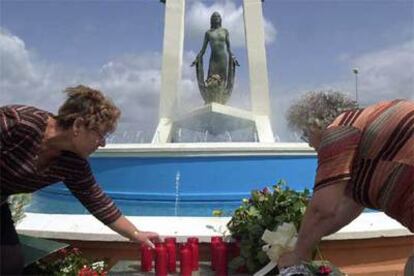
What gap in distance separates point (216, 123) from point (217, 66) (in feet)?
5.85

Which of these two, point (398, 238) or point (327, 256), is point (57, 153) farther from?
point (398, 238)

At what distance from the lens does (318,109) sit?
1.70m

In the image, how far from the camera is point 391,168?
146cm

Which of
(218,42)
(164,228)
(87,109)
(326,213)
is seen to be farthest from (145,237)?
(218,42)

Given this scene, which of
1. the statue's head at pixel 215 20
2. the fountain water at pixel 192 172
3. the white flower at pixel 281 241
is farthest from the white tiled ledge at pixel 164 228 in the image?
the statue's head at pixel 215 20

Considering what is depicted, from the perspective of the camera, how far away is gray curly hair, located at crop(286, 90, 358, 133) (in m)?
1.67

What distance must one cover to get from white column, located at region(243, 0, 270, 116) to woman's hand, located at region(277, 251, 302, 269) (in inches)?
Answer: 532

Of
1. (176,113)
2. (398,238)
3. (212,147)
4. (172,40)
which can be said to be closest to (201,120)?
(176,113)

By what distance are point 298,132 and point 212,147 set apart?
579 cm

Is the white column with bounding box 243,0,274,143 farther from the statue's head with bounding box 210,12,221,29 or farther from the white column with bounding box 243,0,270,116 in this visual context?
the statue's head with bounding box 210,12,221,29

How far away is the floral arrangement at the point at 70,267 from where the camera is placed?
2.15 metres

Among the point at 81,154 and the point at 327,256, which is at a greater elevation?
the point at 81,154

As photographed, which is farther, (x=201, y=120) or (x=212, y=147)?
(x=201, y=120)

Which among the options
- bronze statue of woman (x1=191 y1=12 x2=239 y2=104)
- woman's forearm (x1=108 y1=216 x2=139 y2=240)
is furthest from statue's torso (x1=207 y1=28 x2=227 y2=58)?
woman's forearm (x1=108 y1=216 x2=139 y2=240)
